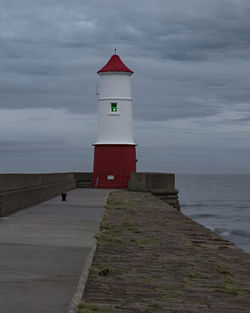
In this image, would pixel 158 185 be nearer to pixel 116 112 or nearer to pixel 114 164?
pixel 114 164

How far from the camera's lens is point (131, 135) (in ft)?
103

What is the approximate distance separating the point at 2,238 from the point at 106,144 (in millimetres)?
21387

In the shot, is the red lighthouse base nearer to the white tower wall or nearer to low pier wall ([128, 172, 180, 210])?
the white tower wall

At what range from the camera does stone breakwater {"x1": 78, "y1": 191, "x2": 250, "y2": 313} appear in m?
5.53

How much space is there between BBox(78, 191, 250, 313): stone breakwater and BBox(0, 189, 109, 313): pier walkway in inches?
9.8

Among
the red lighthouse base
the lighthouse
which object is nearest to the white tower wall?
the lighthouse

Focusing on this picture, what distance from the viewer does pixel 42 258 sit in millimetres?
7594

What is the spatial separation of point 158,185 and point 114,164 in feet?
11.4

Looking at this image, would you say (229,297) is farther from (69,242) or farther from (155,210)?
(155,210)

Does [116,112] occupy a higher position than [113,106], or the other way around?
[113,106]

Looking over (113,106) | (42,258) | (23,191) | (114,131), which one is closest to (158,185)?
(114,131)

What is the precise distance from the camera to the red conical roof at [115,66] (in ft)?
102

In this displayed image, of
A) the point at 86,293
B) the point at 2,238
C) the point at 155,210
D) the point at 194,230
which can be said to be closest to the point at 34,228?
the point at 2,238

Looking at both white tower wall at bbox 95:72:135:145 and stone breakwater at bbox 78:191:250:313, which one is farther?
white tower wall at bbox 95:72:135:145
